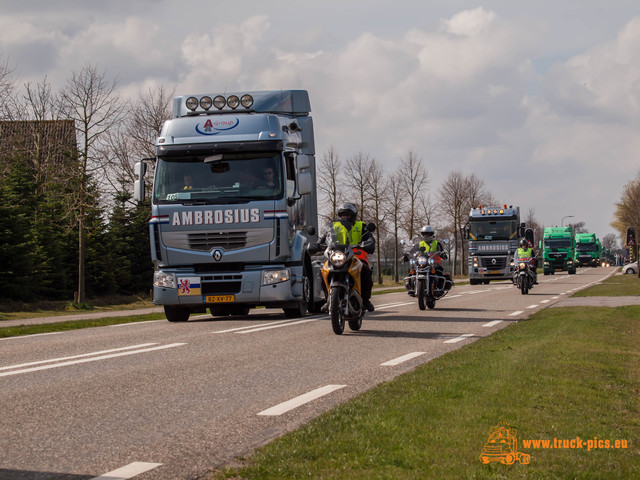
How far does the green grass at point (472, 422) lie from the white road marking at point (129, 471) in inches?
18.2

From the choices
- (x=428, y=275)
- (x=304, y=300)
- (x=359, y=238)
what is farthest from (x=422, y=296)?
(x=359, y=238)

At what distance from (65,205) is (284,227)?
18.1m

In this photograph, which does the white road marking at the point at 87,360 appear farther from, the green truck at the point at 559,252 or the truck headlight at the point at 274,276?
the green truck at the point at 559,252

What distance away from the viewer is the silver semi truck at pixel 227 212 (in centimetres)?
1435

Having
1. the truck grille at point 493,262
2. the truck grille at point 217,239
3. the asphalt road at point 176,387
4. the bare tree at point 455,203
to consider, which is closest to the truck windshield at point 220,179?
the truck grille at point 217,239

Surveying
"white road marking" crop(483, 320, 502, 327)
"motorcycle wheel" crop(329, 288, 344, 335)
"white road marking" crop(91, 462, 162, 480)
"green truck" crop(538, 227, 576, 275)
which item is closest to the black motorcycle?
"white road marking" crop(483, 320, 502, 327)

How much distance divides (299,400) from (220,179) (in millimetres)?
8519

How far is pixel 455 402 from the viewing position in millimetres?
6051

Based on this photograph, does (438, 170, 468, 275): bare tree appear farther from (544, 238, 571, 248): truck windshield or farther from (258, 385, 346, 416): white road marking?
(258, 385, 346, 416): white road marking

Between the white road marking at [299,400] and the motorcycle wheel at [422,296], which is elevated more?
the motorcycle wheel at [422,296]

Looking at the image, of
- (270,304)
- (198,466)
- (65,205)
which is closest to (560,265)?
(65,205)

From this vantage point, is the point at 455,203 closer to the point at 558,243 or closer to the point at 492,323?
the point at 558,243

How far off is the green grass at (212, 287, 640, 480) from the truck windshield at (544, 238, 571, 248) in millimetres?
52742

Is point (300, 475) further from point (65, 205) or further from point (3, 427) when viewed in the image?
point (65, 205)
